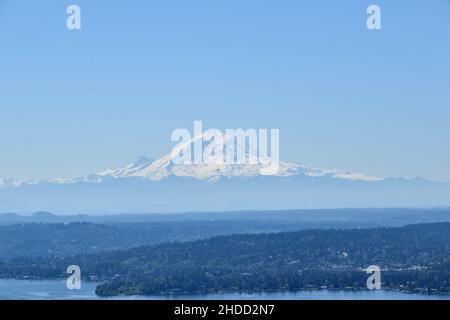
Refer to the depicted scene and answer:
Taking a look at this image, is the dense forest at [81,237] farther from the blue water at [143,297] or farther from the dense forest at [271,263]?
the blue water at [143,297]

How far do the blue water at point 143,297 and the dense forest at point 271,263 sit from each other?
0.71 metres

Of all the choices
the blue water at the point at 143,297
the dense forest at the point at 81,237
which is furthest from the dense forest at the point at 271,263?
the dense forest at the point at 81,237

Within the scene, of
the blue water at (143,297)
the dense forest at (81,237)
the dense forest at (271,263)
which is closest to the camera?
the blue water at (143,297)

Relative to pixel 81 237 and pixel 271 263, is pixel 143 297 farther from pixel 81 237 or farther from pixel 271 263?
pixel 81 237

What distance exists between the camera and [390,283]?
28547 millimetres

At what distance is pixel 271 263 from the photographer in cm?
3725

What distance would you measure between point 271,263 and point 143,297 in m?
11.7

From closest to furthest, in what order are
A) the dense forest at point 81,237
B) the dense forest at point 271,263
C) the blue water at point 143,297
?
the blue water at point 143,297 → the dense forest at point 271,263 → the dense forest at point 81,237

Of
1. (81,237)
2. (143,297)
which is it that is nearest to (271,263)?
(143,297)

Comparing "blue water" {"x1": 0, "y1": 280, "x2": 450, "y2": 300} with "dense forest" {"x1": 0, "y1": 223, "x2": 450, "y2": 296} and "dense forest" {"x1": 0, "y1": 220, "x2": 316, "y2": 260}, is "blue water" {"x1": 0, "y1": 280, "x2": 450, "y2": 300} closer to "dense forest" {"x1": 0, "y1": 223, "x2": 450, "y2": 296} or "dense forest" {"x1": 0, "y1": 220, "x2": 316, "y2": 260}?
"dense forest" {"x1": 0, "y1": 223, "x2": 450, "y2": 296}

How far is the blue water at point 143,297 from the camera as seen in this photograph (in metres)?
23.4
